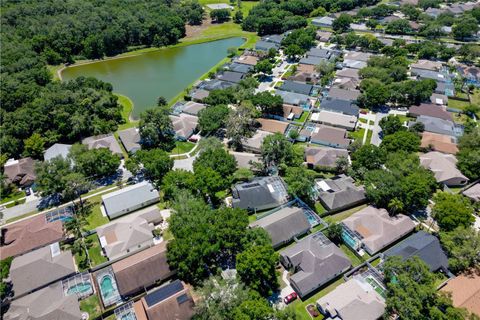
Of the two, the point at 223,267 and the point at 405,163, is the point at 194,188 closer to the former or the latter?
the point at 223,267

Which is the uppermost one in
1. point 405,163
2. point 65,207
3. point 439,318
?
point 405,163

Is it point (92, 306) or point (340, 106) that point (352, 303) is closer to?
point (92, 306)

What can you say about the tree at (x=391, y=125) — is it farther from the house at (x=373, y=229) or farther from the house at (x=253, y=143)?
the house at (x=253, y=143)

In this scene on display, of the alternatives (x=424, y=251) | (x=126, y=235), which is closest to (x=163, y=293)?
(x=126, y=235)

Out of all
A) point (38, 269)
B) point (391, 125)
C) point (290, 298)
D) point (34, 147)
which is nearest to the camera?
point (290, 298)

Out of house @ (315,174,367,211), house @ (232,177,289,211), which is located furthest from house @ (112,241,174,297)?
house @ (315,174,367,211)

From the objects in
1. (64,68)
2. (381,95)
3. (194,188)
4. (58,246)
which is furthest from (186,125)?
(64,68)
